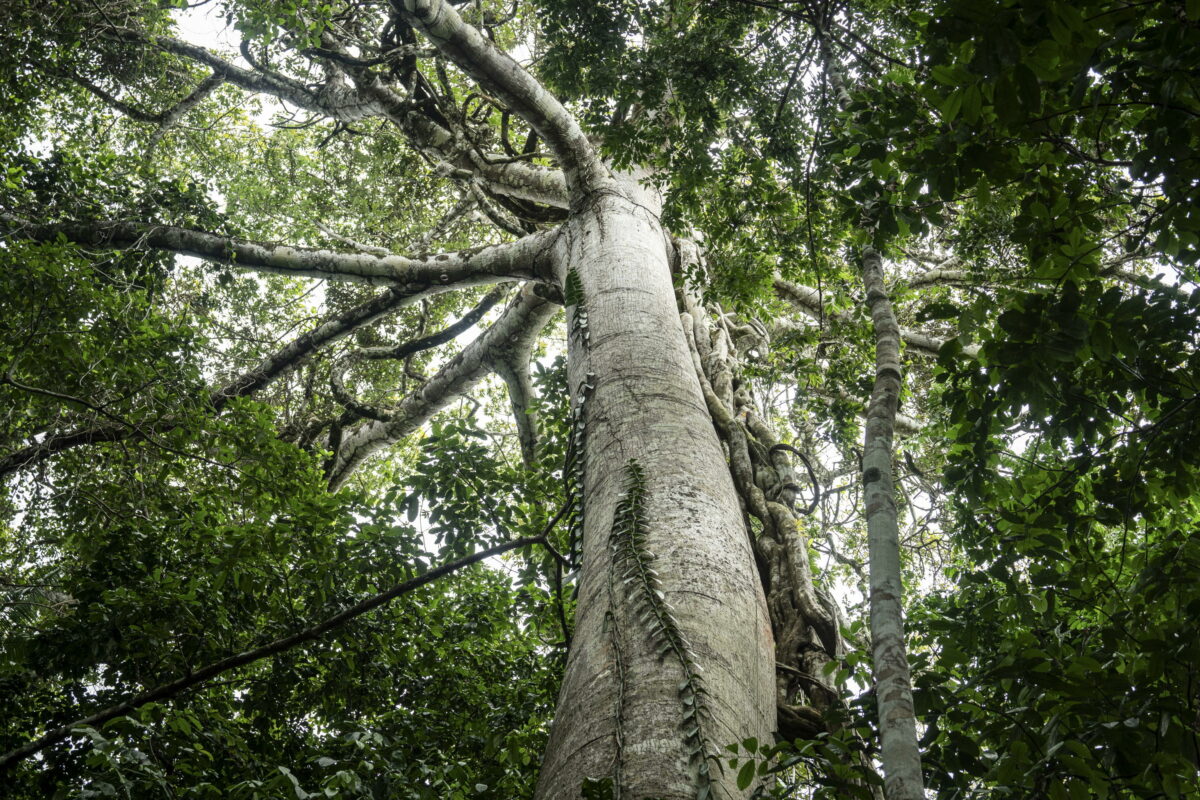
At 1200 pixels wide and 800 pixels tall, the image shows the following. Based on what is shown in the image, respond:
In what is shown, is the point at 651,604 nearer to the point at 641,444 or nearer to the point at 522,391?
the point at 641,444

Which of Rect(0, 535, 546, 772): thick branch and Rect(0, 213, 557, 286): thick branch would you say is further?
Rect(0, 213, 557, 286): thick branch

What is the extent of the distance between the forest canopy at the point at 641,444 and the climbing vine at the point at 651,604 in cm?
1

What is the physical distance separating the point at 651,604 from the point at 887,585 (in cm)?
76

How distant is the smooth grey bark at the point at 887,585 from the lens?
1646 mm

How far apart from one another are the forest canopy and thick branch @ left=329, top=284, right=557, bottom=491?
46 mm

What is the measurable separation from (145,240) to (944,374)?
Result: 5706 millimetres

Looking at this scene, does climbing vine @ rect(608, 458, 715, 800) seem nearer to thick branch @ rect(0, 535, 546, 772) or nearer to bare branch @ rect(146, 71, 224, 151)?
thick branch @ rect(0, 535, 546, 772)

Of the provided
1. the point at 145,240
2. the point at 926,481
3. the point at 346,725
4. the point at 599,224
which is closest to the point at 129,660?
the point at 346,725

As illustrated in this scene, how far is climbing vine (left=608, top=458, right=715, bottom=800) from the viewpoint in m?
2.05

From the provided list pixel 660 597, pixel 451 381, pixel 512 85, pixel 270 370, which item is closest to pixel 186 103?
pixel 270 370

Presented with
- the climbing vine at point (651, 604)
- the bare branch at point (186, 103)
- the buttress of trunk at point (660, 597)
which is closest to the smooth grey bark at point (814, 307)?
the buttress of trunk at point (660, 597)

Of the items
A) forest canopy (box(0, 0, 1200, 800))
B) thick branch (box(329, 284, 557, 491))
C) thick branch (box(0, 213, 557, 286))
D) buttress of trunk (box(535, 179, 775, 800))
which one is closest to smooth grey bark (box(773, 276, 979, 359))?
forest canopy (box(0, 0, 1200, 800))

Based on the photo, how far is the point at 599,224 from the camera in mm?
5031

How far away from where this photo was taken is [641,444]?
3.17m
